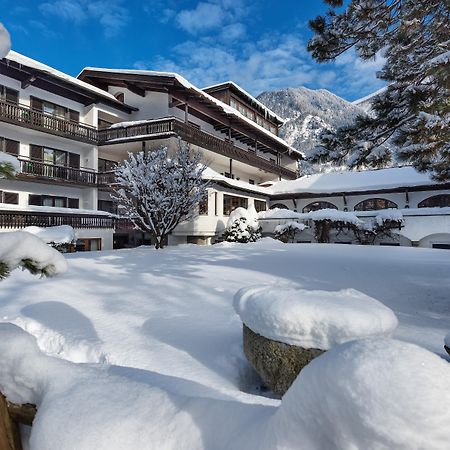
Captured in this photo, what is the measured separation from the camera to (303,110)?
12319 centimetres

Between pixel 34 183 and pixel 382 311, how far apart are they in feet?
73.0

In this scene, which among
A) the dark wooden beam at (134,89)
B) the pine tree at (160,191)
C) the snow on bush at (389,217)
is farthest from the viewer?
the dark wooden beam at (134,89)

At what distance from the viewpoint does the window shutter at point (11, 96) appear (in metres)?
18.9

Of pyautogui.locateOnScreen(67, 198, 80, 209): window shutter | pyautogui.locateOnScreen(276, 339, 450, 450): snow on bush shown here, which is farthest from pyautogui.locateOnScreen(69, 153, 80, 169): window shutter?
pyautogui.locateOnScreen(276, 339, 450, 450): snow on bush

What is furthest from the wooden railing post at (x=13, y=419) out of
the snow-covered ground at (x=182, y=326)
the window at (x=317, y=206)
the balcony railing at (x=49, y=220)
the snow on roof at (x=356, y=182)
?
the window at (x=317, y=206)

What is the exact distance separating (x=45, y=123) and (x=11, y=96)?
2.33 meters

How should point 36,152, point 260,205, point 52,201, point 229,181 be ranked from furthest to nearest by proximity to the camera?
point 260,205 < point 229,181 < point 52,201 < point 36,152

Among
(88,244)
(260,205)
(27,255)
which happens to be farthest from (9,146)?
(27,255)

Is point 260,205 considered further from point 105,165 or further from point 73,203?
point 73,203

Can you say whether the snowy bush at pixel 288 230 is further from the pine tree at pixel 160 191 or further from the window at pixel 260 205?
the pine tree at pixel 160 191

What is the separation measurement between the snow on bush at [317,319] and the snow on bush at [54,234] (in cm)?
1324

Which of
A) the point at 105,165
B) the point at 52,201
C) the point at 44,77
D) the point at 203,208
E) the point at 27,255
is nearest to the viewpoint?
the point at 27,255

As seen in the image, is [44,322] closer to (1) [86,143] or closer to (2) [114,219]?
(2) [114,219]

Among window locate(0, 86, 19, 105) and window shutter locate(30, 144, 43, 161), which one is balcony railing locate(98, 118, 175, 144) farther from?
window locate(0, 86, 19, 105)
